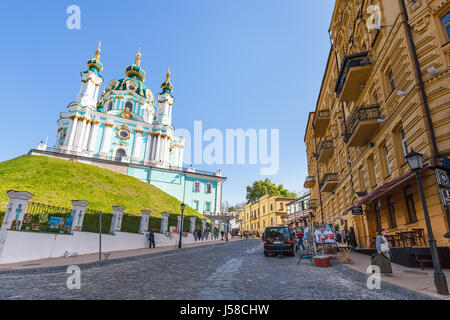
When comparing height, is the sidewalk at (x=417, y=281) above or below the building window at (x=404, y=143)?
below

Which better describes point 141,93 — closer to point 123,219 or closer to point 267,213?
point 267,213

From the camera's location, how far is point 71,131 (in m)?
47.8

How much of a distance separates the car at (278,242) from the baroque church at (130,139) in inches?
1524

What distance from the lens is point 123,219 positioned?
20609mm

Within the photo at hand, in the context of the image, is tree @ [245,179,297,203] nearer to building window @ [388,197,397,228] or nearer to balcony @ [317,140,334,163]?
balcony @ [317,140,334,163]

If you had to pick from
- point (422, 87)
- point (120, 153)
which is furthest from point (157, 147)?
point (422, 87)

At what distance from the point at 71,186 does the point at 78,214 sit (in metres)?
15.1

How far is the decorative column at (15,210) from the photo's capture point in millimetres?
11062

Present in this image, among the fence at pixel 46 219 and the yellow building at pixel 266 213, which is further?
the yellow building at pixel 266 213

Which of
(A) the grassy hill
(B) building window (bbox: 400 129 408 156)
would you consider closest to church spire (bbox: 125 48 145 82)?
(A) the grassy hill

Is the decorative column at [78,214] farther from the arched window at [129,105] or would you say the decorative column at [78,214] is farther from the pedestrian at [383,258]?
the arched window at [129,105]

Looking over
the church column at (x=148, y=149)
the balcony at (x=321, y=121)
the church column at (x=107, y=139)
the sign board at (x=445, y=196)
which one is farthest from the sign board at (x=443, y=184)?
the church column at (x=107, y=139)

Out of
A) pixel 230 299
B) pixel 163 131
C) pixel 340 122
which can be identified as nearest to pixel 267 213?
pixel 163 131

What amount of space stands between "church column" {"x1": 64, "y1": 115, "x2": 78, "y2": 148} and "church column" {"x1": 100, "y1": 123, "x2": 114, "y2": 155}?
5296mm
